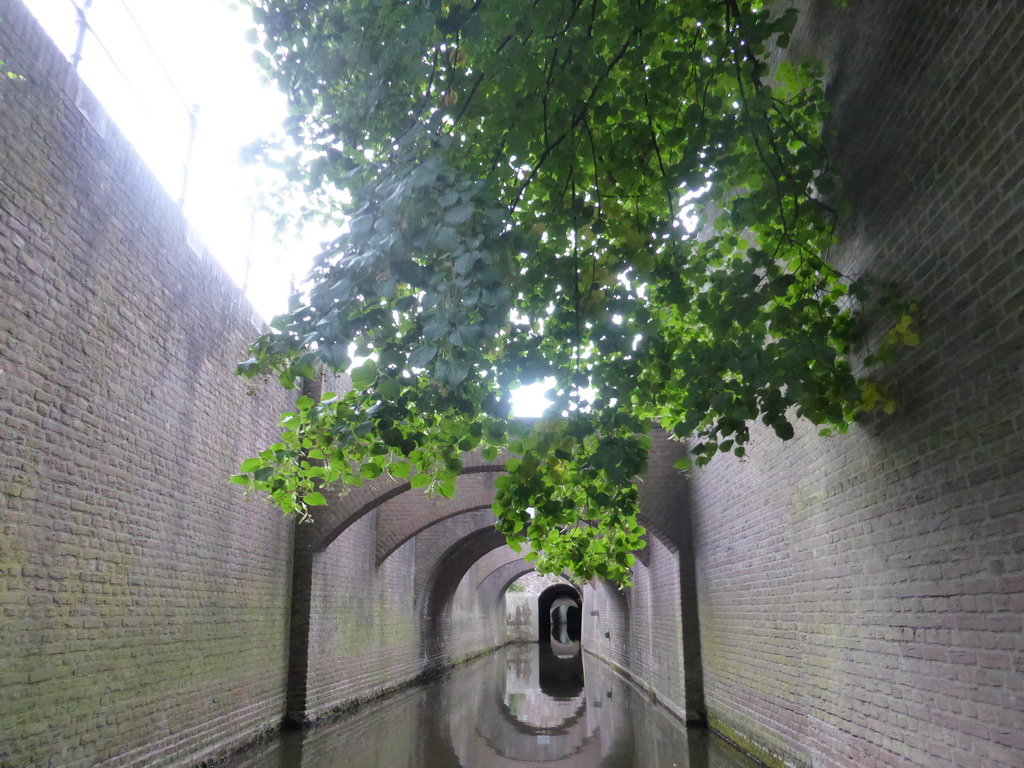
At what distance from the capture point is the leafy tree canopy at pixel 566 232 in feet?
11.4

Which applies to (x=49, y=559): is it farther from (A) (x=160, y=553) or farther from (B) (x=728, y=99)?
(B) (x=728, y=99)

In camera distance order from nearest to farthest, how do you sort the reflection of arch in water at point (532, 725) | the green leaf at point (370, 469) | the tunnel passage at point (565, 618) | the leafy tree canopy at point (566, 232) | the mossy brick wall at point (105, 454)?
the leafy tree canopy at point (566, 232) → the green leaf at point (370, 469) → the mossy brick wall at point (105, 454) → the reflection of arch in water at point (532, 725) → the tunnel passage at point (565, 618)

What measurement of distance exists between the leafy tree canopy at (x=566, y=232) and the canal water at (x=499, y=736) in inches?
175

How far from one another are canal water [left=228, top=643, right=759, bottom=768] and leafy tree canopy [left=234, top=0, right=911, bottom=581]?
4.43m

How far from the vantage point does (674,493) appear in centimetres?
1145

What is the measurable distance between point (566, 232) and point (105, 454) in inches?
157

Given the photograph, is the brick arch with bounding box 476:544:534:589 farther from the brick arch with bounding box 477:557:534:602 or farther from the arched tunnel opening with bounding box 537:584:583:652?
the arched tunnel opening with bounding box 537:584:583:652

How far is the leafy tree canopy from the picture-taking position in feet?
11.4

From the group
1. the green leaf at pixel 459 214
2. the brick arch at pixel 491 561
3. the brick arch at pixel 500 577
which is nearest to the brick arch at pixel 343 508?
the green leaf at pixel 459 214

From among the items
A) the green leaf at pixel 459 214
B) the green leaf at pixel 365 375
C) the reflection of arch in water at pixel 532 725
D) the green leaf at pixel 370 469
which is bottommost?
the reflection of arch in water at pixel 532 725

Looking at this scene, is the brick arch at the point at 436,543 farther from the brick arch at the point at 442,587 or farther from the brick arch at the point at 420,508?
the brick arch at the point at 420,508

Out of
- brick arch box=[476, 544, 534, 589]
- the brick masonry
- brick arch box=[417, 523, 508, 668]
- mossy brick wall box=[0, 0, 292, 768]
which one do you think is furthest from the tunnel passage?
mossy brick wall box=[0, 0, 292, 768]

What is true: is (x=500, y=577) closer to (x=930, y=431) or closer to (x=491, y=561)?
(x=491, y=561)

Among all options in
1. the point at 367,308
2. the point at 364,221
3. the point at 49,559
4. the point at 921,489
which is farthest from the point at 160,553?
the point at 921,489
